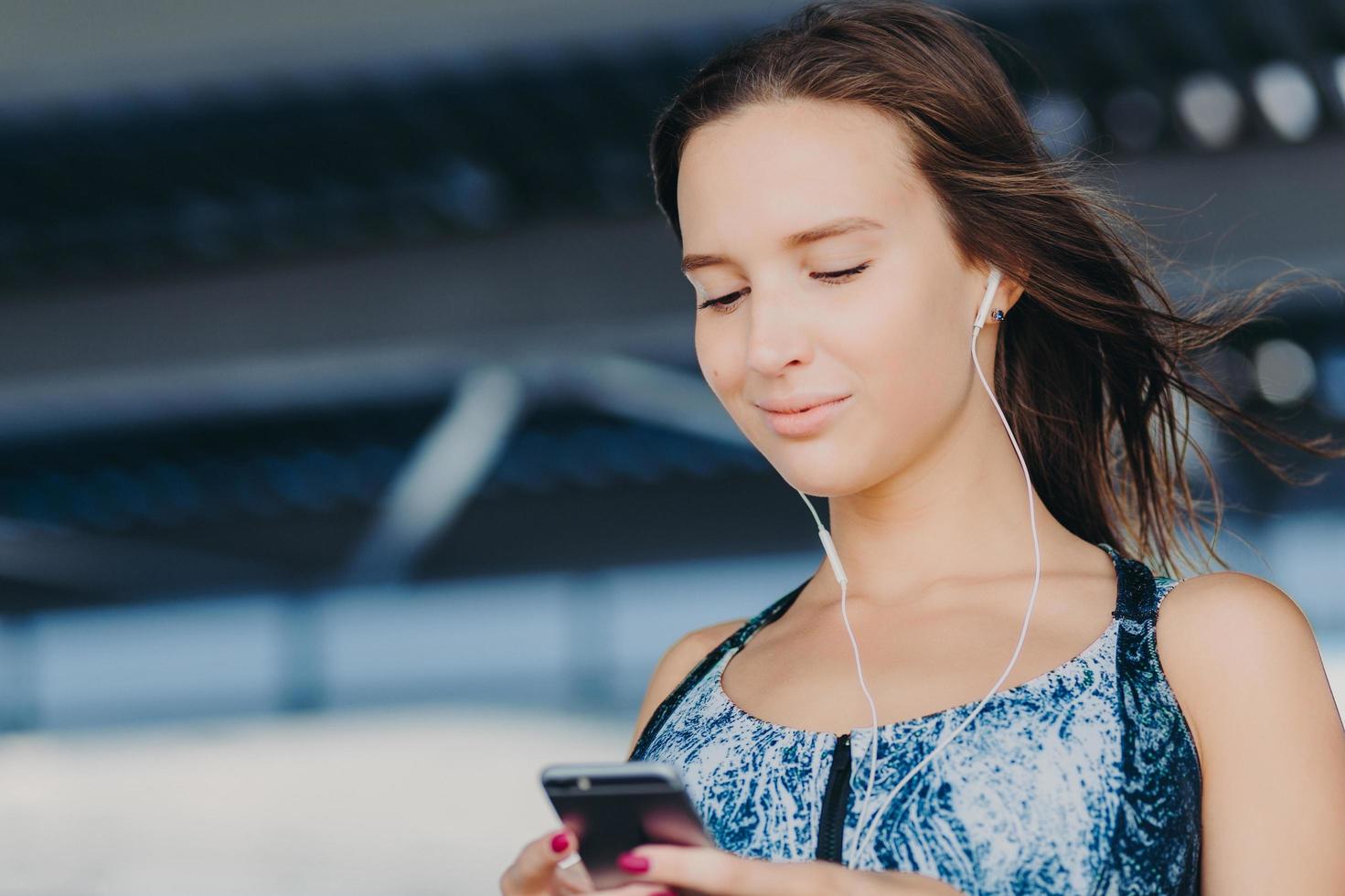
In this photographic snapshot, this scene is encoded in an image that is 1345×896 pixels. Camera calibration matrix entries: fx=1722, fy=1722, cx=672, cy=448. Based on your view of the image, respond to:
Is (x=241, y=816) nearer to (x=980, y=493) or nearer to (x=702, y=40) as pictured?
(x=702, y=40)

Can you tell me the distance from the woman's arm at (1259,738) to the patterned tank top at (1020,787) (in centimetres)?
2

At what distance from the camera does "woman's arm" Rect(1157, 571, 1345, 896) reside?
1.20m

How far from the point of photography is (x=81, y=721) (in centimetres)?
1436

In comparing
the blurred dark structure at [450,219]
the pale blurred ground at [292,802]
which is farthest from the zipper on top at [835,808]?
the pale blurred ground at [292,802]

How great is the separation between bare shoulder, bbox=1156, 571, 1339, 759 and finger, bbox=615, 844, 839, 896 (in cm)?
37

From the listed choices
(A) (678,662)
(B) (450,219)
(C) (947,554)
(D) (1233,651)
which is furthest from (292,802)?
(D) (1233,651)

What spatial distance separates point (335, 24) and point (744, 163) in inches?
120

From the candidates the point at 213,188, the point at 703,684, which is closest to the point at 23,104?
the point at 213,188

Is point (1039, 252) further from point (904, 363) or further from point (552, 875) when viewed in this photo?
point (552, 875)

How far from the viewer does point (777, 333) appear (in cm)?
133

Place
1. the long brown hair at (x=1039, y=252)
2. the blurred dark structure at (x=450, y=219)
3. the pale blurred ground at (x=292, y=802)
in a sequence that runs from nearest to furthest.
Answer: the long brown hair at (x=1039, y=252) → the blurred dark structure at (x=450, y=219) → the pale blurred ground at (x=292, y=802)

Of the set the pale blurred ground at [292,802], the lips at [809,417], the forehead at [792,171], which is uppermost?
the forehead at [792,171]

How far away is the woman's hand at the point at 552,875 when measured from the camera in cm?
111

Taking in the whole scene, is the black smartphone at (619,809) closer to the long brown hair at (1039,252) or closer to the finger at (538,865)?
the finger at (538,865)
